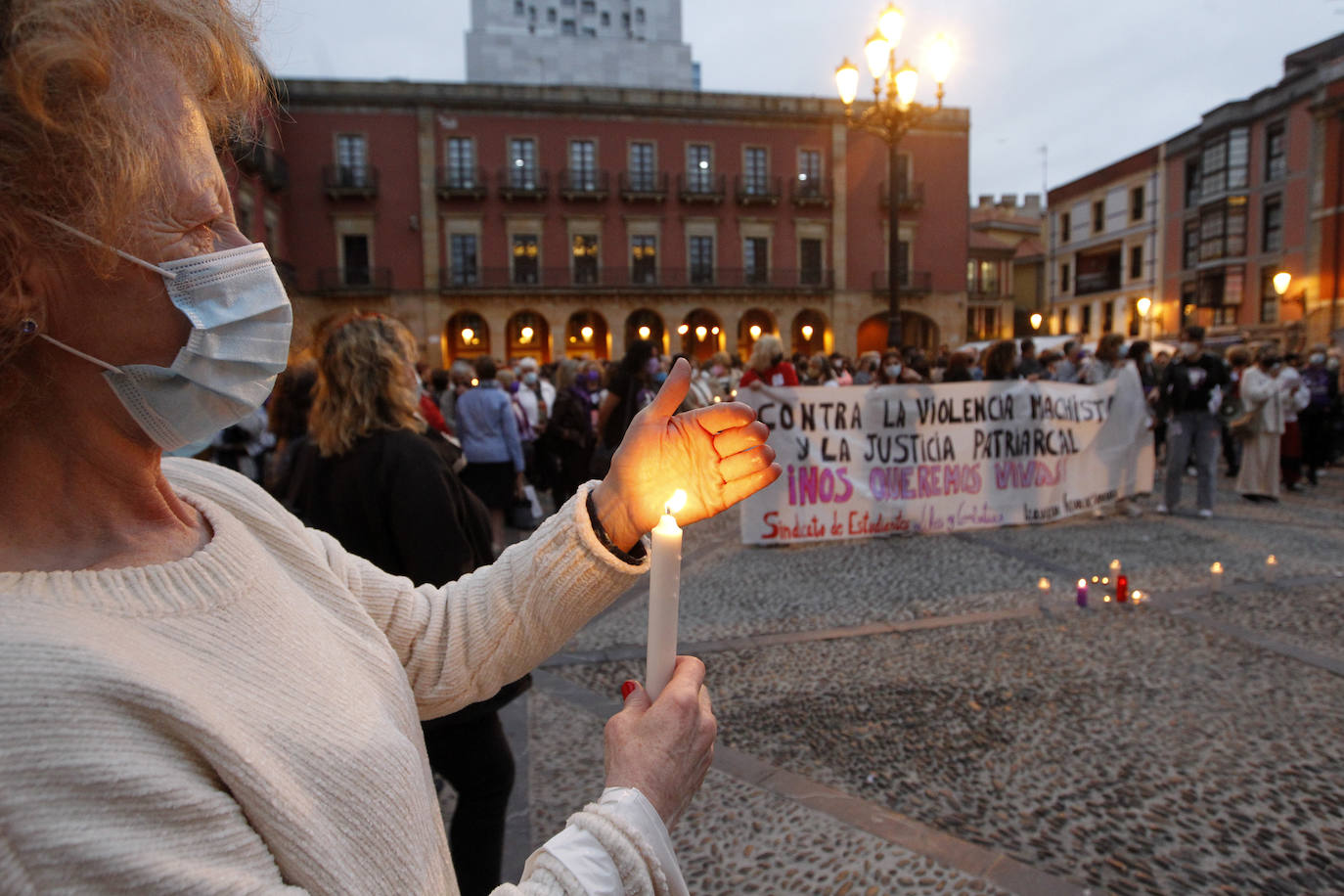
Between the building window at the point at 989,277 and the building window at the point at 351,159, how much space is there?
3308cm

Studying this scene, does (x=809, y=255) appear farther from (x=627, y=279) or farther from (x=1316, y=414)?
(x=1316, y=414)

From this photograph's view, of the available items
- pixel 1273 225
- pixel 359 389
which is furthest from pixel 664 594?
pixel 1273 225

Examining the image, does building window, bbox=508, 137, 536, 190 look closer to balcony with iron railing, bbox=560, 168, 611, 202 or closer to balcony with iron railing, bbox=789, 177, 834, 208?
balcony with iron railing, bbox=560, 168, 611, 202

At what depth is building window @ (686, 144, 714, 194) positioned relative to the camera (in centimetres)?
3341

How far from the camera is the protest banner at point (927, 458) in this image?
23.6 feet

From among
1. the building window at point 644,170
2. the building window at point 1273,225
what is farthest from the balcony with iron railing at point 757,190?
the building window at point 1273,225

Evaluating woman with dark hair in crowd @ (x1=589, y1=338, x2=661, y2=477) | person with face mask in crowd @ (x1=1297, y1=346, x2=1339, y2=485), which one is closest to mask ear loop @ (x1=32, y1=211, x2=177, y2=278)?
woman with dark hair in crowd @ (x1=589, y1=338, x2=661, y2=477)

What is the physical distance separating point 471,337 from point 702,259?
10.4m

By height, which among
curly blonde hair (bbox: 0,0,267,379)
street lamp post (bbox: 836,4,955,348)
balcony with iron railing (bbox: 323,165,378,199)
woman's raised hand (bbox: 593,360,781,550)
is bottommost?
woman's raised hand (bbox: 593,360,781,550)

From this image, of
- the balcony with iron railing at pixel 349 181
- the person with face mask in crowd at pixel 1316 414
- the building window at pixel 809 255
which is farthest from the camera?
the building window at pixel 809 255

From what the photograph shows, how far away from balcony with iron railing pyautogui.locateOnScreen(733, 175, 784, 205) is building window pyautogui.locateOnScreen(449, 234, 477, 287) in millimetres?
11296

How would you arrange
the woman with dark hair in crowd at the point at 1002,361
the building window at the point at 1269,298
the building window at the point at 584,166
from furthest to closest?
the building window at the point at 584,166, the building window at the point at 1269,298, the woman with dark hair in crowd at the point at 1002,361

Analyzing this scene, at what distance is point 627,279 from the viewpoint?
1303 inches

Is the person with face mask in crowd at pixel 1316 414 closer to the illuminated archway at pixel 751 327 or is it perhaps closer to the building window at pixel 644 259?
the illuminated archway at pixel 751 327
